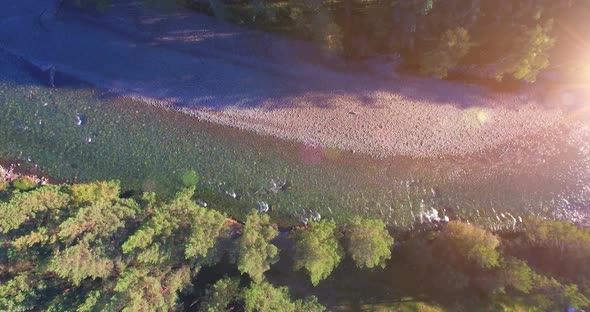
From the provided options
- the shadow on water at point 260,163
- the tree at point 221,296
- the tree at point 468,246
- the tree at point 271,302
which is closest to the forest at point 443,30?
the shadow on water at point 260,163

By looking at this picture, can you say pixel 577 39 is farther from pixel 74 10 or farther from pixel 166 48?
pixel 74 10

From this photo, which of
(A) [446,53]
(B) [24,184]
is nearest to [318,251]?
(A) [446,53]

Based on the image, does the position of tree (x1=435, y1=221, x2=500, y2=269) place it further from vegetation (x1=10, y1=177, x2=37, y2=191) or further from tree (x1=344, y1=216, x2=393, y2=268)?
vegetation (x1=10, y1=177, x2=37, y2=191)

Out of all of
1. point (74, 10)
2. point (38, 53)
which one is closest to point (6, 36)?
point (38, 53)

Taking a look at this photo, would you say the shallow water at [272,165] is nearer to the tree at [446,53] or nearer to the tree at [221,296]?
the tree at [221,296]

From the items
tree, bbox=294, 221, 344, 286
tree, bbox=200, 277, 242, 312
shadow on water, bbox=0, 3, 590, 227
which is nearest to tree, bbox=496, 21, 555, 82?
shadow on water, bbox=0, 3, 590, 227

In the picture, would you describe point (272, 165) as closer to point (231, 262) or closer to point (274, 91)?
point (274, 91)
